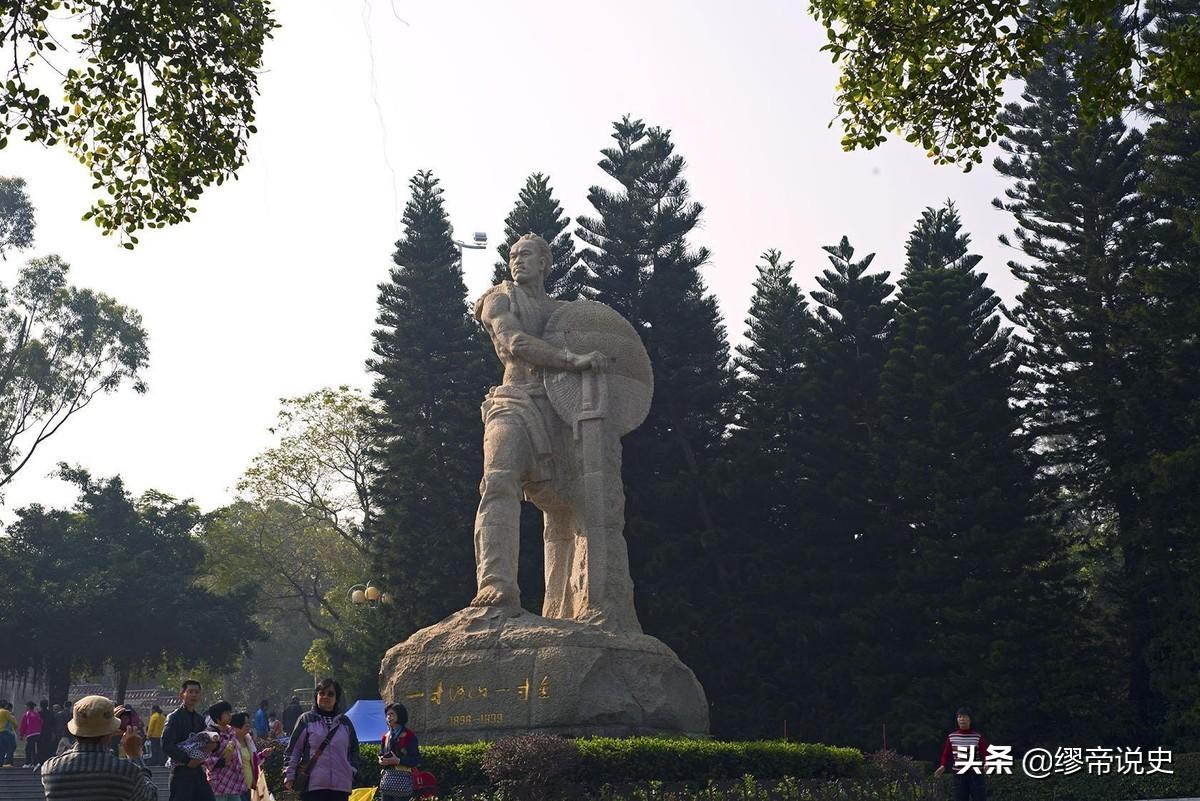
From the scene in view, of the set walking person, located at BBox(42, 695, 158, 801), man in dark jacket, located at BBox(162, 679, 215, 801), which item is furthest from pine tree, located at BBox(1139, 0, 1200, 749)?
walking person, located at BBox(42, 695, 158, 801)

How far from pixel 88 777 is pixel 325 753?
7.05ft

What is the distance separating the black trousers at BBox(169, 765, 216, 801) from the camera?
803 cm

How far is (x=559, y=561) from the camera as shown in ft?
46.2

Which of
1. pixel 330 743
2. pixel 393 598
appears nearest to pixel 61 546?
pixel 393 598

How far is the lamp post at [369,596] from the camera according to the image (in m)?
25.3

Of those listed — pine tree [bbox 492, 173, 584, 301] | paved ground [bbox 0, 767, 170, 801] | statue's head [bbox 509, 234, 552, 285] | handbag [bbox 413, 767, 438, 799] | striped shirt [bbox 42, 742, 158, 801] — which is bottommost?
paved ground [bbox 0, 767, 170, 801]

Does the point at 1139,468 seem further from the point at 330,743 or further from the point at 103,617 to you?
the point at 103,617

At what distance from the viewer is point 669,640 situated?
2484cm

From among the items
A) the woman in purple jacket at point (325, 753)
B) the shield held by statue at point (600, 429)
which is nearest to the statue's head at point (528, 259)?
the shield held by statue at point (600, 429)

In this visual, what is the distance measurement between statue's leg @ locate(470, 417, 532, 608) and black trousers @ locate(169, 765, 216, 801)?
5.02 m

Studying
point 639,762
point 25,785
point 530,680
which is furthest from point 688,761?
point 25,785

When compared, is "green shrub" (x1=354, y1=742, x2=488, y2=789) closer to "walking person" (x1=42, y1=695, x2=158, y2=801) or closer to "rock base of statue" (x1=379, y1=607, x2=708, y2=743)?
"rock base of statue" (x1=379, y1=607, x2=708, y2=743)

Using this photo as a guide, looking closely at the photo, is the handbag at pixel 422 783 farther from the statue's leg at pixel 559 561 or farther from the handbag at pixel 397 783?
the statue's leg at pixel 559 561

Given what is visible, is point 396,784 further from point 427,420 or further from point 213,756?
point 427,420
